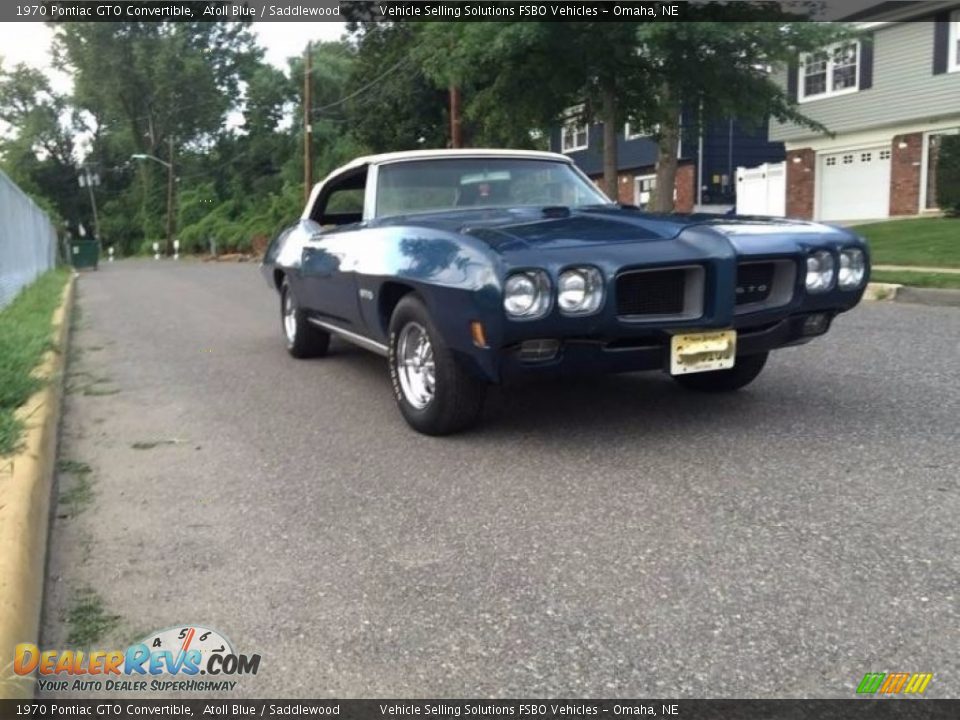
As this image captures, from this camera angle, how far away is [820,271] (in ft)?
14.7

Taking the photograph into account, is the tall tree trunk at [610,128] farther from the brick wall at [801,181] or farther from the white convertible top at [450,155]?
the brick wall at [801,181]

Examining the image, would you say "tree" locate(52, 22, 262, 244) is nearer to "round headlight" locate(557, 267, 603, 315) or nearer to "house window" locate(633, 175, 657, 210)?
"house window" locate(633, 175, 657, 210)

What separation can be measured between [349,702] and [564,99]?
14.3m

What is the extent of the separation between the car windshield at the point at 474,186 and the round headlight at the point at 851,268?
1614 mm

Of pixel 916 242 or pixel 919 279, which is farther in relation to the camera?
pixel 916 242

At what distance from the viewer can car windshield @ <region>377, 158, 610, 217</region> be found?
5.60 m

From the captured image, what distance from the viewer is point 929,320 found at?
8195mm

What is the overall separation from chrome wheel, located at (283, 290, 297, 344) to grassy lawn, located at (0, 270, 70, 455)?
6.03 feet

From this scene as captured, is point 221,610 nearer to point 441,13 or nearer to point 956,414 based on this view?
point 956,414

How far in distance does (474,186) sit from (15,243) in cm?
1009

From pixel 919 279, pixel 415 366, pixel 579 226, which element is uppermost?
pixel 579 226

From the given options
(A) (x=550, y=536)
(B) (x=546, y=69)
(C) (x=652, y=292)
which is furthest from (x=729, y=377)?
(B) (x=546, y=69)

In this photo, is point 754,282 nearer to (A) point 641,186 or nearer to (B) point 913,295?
(B) point 913,295

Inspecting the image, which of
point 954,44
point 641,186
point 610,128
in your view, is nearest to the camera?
point 610,128
